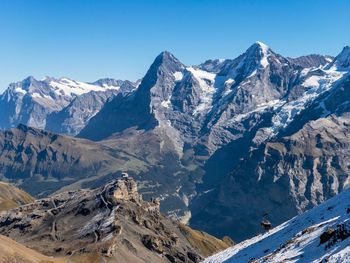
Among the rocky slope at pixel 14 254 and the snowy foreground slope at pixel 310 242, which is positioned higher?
the rocky slope at pixel 14 254

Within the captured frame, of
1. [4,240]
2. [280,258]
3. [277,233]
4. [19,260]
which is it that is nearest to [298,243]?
[280,258]

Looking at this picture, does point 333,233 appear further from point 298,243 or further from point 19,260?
point 19,260

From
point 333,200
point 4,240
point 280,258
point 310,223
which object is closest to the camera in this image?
point 280,258

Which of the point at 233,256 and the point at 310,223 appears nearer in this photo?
the point at 310,223

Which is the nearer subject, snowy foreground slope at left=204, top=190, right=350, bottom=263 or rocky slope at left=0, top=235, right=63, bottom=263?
snowy foreground slope at left=204, top=190, right=350, bottom=263

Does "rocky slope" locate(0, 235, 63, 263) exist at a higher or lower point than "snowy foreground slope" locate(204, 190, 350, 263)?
higher

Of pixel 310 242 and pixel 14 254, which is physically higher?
pixel 14 254

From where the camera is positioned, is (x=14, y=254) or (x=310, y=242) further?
(x=14, y=254)

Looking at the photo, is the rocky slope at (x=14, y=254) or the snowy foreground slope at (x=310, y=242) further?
the rocky slope at (x=14, y=254)
